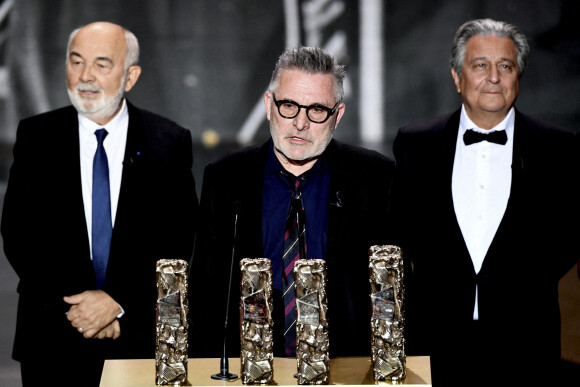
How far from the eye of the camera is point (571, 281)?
15.5 feet

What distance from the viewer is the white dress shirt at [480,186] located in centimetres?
394

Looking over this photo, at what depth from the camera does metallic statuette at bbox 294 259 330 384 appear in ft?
8.85

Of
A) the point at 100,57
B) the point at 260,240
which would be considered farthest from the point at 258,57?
the point at 260,240

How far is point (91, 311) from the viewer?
377 centimetres

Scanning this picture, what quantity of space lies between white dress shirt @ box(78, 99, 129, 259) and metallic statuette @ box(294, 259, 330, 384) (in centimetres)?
142

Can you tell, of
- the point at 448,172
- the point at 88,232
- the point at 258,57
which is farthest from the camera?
the point at 258,57

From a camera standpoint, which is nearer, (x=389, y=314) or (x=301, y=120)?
(x=389, y=314)

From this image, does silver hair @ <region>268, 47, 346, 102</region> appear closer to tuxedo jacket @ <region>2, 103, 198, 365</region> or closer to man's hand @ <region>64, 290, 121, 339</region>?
tuxedo jacket @ <region>2, 103, 198, 365</region>

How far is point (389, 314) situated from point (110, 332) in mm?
1479

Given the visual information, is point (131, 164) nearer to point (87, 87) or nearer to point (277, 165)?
point (87, 87)

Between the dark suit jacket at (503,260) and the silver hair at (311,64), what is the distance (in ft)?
2.06

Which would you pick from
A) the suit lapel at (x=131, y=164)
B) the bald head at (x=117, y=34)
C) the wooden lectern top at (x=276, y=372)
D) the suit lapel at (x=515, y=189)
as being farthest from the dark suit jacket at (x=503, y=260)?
the bald head at (x=117, y=34)

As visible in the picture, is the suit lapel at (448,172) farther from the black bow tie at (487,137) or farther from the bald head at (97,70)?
the bald head at (97,70)

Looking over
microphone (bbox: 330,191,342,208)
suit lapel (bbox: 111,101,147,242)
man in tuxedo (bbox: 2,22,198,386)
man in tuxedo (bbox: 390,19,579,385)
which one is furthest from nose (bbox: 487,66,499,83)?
suit lapel (bbox: 111,101,147,242)
